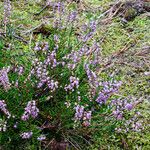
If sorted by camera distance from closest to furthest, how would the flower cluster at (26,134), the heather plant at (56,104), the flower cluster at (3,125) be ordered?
the flower cluster at (3,125)
the flower cluster at (26,134)
the heather plant at (56,104)

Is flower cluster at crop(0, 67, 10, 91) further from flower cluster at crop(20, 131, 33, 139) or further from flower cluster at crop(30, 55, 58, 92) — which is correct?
flower cluster at crop(20, 131, 33, 139)

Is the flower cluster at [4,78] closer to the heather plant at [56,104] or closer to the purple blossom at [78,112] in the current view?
the heather plant at [56,104]

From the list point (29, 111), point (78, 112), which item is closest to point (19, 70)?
point (29, 111)

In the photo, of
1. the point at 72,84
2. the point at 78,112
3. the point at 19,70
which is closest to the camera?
the point at 78,112

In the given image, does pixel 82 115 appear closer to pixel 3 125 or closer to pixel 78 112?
pixel 78 112

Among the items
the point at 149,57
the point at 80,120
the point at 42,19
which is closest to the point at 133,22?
the point at 149,57

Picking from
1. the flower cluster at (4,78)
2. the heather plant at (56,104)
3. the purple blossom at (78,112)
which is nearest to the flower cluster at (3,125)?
the heather plant at (56,104)

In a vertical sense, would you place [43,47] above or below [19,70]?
above

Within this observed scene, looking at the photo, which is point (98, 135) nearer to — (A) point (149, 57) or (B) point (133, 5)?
(A) point (149, 57)

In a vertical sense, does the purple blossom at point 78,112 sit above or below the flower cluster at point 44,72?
below
